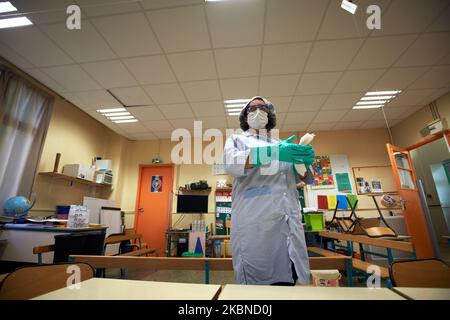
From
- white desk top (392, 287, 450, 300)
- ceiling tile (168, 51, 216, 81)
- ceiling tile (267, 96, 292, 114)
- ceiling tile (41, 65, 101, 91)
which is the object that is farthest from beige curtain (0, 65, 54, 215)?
white desk top (392, 287, 450, 300)

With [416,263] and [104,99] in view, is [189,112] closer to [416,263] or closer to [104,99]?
[104,99]

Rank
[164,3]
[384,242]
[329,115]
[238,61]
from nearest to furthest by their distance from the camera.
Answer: [384,242], [164,3], [238,61], [329,115]

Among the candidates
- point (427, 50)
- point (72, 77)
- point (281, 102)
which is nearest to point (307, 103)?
point (281, 102)

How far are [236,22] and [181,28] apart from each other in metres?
0.65

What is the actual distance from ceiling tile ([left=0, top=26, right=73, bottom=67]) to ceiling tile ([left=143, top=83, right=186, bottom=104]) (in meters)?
1.15

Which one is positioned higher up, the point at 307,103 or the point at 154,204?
the point at 307,103

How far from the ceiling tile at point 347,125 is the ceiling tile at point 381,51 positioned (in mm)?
1973

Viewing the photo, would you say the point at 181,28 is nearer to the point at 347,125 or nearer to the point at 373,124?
the point at 347,125

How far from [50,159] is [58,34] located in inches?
87.1

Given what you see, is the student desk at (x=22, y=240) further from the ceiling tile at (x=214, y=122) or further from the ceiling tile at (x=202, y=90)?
the ceiling tile at (x=214, y=122)

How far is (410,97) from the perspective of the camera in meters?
3.79

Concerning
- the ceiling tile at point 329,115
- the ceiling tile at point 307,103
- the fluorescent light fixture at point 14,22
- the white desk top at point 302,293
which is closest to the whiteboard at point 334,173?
the ceiling tile at point 329,115

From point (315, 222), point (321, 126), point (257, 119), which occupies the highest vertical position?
point (321, 126)

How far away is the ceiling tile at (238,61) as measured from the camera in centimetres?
267
